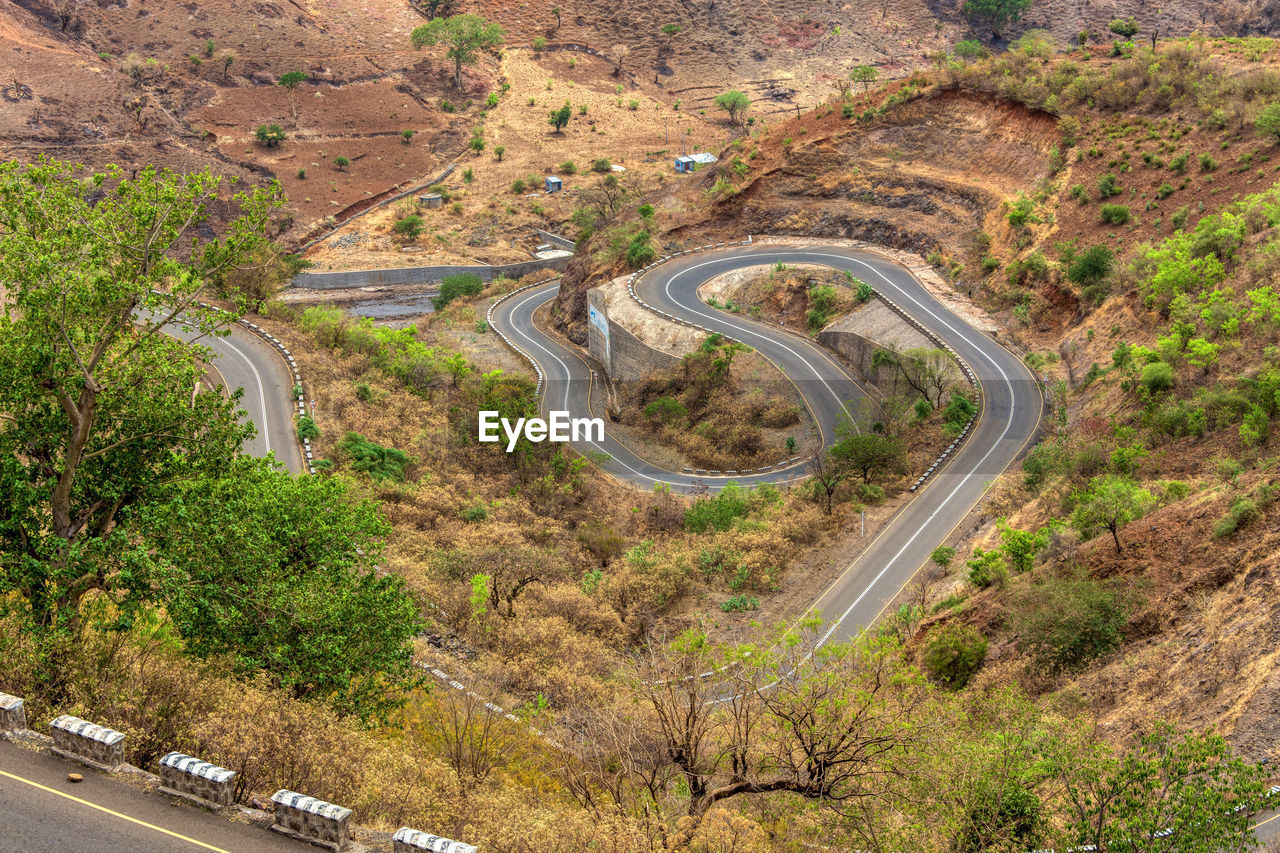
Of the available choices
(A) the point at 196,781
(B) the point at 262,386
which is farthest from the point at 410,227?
(A) the point at 196,781

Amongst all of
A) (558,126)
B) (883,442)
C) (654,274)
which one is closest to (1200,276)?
Answer: (883,442)

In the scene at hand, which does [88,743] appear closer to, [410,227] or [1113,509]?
[1113,509]

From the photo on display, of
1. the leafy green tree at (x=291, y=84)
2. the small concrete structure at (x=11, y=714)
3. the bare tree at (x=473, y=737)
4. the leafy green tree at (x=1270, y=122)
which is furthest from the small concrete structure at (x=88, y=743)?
the leafy green tree at (x=291, y=84)

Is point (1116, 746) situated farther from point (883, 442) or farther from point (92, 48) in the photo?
point (92, 48)

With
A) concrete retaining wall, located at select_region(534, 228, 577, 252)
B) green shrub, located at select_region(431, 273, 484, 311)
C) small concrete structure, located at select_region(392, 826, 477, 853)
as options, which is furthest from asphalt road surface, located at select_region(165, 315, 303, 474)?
concrete retaining wall, located at select_region(534, 228, 577, 252)

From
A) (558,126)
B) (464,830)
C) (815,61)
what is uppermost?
(815,61)

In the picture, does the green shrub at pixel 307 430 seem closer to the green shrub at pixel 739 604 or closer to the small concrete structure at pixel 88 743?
the green shrub at pixel 739 604

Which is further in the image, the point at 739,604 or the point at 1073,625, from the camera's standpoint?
the point at 739,604
